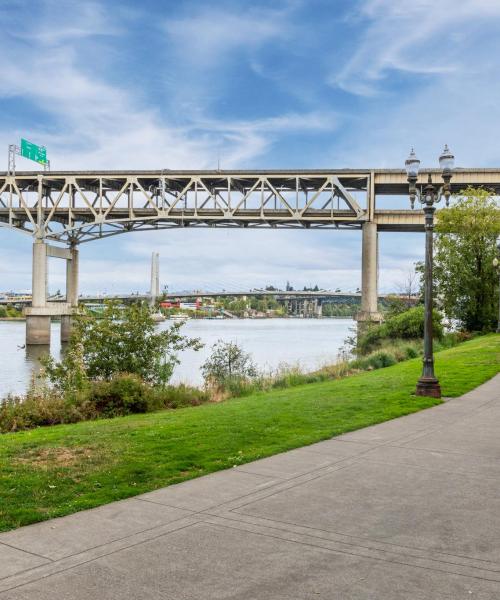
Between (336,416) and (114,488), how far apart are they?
6.31 m

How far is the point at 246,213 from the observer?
65938 millimetres

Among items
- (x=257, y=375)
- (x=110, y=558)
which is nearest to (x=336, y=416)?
(x=110, y=558)

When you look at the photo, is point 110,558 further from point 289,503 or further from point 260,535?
point 289,503

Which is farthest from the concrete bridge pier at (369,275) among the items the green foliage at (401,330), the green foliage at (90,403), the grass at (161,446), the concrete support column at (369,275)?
the grass at (161,446)

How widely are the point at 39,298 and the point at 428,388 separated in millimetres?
60156

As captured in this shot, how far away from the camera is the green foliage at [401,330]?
37.4 meters

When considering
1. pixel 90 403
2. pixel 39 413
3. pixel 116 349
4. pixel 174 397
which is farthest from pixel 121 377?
pixel 116 349

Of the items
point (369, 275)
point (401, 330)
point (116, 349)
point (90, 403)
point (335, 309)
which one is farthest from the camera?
point (335, 309)

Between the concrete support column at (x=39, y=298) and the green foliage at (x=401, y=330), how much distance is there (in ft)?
130

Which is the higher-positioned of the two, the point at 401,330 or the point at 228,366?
the point at 401,330

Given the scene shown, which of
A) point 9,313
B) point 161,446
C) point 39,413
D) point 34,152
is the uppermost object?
point 34,152

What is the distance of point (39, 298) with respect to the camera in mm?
69625

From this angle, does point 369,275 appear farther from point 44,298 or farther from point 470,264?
point 44,298

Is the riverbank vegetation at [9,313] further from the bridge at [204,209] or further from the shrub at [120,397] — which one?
the shrub at [120,397]
